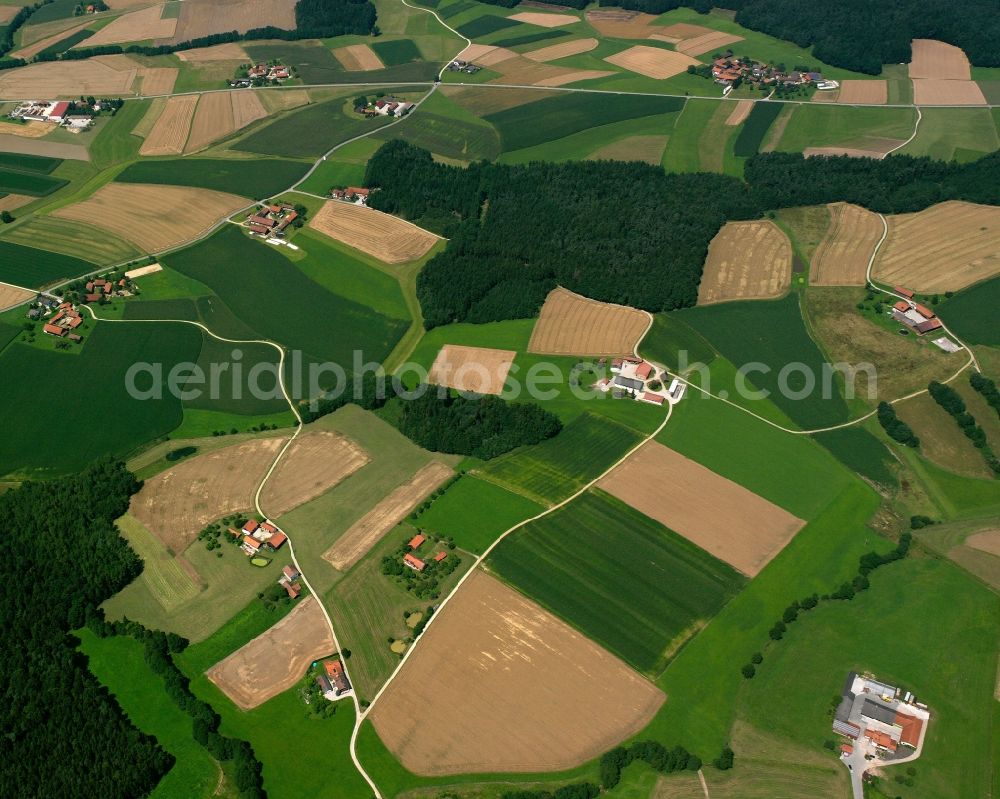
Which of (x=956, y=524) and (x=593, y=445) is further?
(x=593, y=445)

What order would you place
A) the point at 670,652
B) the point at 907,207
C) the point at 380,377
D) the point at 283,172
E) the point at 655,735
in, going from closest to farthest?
1. the point at 655,735
2. the point at 670,652
3. the point at 380,377
4. the point at 907,207
5. the point at 283,172

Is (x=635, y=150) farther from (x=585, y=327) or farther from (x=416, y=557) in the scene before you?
(x=416, y=557)

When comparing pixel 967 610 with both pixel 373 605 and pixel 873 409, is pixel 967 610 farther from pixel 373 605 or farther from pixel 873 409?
pixel 373 605

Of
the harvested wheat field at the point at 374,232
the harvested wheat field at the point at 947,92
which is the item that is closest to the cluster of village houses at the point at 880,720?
the harvested wheat field at the point at 374,232

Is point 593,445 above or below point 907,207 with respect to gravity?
below

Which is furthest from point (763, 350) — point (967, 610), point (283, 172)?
point (283, 172)

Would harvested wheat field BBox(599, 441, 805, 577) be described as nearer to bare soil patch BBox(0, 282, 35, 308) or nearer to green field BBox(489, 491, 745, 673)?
green field BBox(489, 491, 745, 673)

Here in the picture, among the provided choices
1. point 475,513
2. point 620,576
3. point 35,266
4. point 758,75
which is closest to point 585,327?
point 475,513
